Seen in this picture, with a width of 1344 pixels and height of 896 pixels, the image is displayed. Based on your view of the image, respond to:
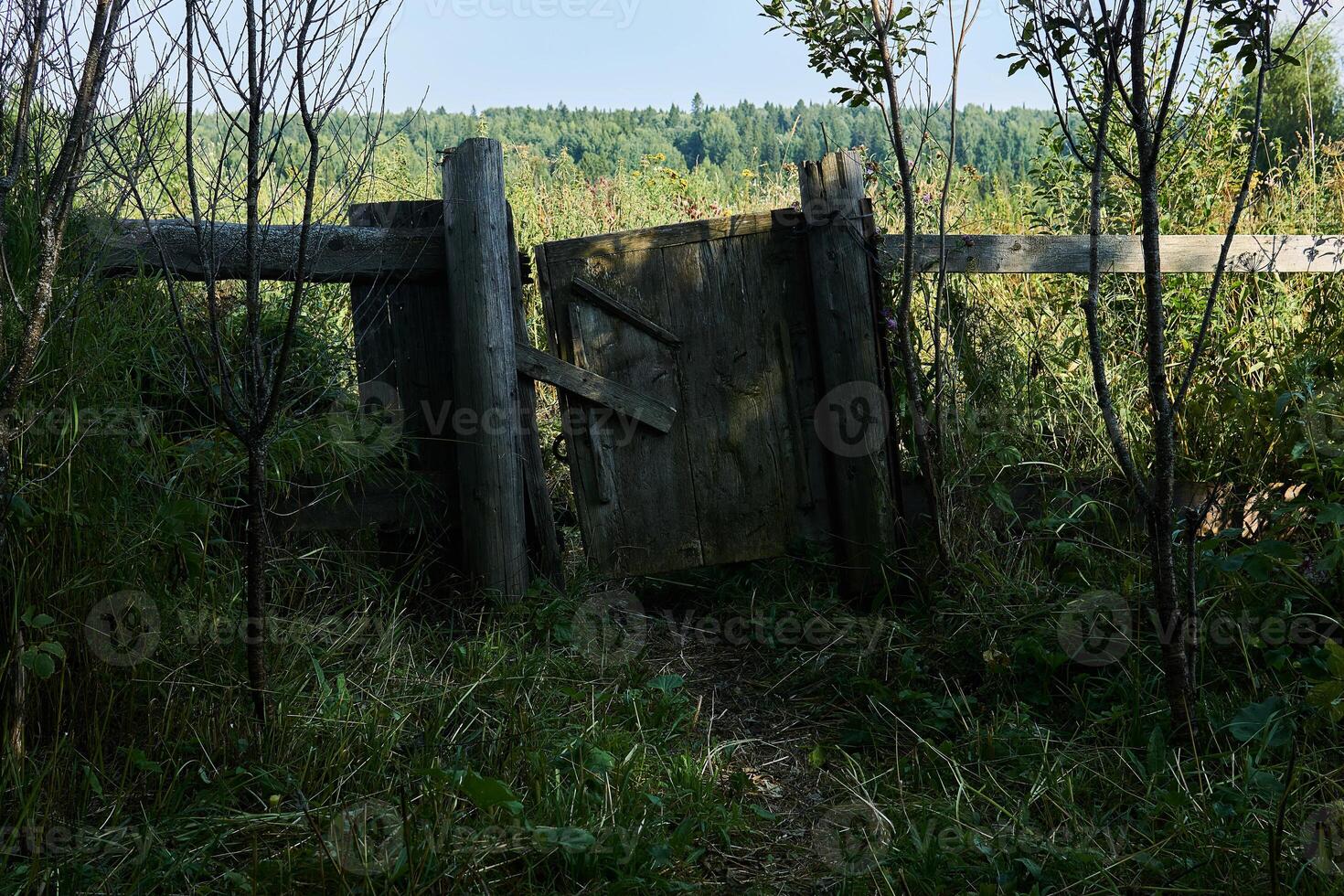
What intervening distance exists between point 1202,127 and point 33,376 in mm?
6016

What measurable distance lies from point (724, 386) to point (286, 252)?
185cm

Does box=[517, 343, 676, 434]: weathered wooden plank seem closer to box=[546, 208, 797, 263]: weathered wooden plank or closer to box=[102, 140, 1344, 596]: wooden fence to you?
box=[102, 140, 1344, 596]: wooden fence

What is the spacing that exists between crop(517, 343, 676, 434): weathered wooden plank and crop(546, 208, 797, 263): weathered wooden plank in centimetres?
46

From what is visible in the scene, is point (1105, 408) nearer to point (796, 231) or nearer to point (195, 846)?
point (796, 231)

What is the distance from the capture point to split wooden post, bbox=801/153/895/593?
423 centimetres

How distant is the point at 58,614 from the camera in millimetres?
2545

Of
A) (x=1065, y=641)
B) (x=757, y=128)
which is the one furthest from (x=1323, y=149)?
(x=757, y=128)

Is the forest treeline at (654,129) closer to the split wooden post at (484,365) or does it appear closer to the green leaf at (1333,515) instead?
the split wooden post at (484,365)

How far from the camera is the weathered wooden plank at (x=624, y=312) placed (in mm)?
4215

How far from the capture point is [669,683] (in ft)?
11.4

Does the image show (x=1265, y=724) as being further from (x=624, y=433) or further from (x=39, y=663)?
(x=39, y=663)

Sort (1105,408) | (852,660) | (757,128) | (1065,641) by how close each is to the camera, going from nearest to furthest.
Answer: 1. (1105,408)
2. (1065,641)
3. (852,660)
4. (757,128)

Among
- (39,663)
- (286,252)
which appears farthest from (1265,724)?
(286,252)

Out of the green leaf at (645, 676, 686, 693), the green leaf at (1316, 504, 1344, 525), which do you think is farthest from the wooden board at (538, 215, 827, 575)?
the green leaf at (1316, 504, 1344, 525)
